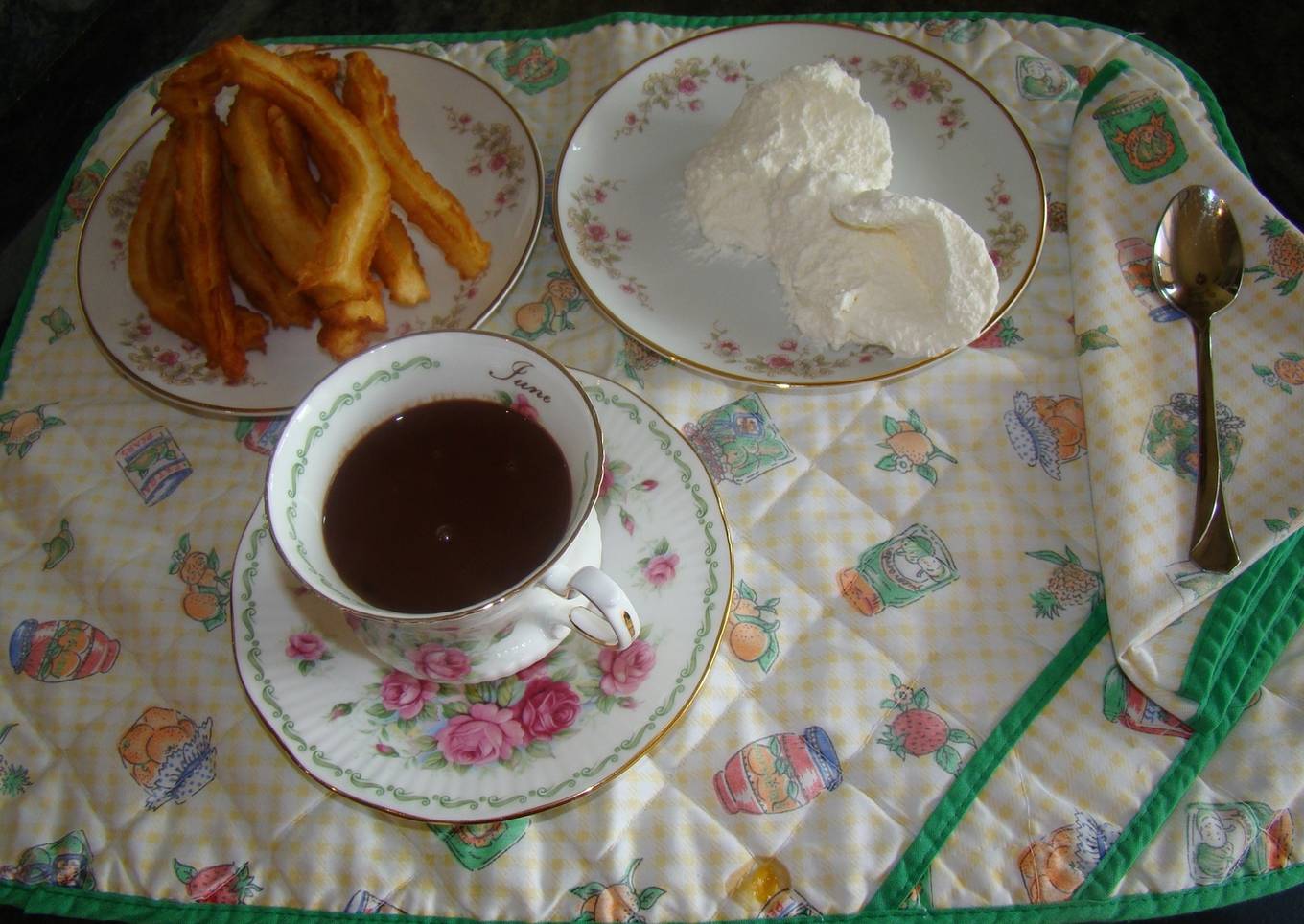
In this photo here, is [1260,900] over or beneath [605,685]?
beneath

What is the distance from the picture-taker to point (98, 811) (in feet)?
2.61

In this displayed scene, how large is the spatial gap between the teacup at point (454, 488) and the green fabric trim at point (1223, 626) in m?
0.47

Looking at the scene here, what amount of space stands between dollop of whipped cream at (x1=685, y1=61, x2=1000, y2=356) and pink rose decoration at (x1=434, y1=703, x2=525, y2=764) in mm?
483

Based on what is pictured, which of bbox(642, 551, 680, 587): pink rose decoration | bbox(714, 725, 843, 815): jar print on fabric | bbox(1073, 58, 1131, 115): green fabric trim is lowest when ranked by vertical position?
bbox(714, 725, 843, 815): jar print on fabric

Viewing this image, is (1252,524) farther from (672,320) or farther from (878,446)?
(672,320)

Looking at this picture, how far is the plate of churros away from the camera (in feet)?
3.09

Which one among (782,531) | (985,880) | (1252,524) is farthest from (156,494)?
(1252,524)

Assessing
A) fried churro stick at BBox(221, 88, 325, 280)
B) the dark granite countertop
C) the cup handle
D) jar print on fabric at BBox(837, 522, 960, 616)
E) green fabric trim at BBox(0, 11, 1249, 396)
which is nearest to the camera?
the cup handle

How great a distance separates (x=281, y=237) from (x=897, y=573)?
710 mm

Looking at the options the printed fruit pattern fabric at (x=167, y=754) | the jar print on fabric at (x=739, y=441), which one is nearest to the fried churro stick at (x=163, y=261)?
the printed fruit pattern fabric at (x=167, y=754)

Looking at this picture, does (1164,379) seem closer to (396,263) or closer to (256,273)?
(396,263)

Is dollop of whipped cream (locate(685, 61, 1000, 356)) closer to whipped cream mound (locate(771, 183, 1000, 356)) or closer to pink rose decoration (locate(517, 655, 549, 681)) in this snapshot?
whipped cream mound (locate(771, 183, 1000, 356))

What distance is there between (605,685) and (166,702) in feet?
1.38

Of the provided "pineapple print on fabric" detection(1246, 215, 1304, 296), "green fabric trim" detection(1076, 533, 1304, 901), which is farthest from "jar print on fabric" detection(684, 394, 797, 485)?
"pineapple print on fabric" detection(1246, 215, 1304, 296)
